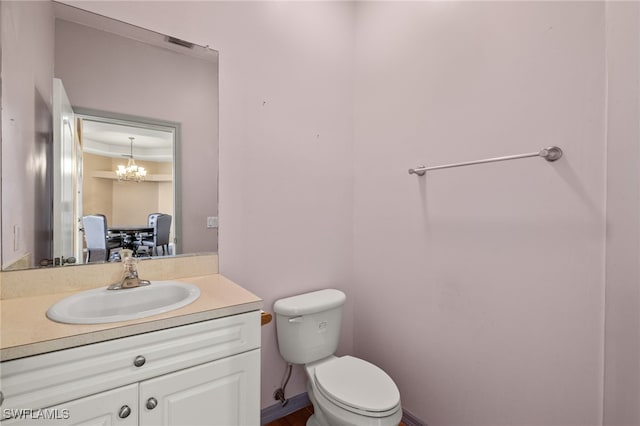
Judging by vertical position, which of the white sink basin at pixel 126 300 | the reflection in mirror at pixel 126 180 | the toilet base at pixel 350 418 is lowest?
the toilet base at pixel 350 418

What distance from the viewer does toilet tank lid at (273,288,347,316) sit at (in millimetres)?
1604

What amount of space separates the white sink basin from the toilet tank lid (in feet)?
1.78

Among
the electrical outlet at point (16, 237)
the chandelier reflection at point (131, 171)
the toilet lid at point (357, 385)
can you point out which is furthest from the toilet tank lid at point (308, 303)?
the electrical outlet at point (16, 237)

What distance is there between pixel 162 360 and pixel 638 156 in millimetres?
1616

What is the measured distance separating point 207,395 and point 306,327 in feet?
2.23

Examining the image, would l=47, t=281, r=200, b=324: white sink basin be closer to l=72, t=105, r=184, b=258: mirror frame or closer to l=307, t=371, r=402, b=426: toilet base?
l=72, t=105, r=184, b=258: mirror frame

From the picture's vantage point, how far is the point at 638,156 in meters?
0.92

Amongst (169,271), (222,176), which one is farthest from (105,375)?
(222,176)

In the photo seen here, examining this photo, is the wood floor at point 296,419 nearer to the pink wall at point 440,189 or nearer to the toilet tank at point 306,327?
the pink wall at point 440,189

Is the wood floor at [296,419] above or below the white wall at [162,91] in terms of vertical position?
below

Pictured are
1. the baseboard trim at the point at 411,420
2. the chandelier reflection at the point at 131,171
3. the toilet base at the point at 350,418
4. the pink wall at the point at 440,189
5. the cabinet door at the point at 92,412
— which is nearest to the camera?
the cabinet door at the point at 92,412

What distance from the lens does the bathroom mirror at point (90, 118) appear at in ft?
3.59

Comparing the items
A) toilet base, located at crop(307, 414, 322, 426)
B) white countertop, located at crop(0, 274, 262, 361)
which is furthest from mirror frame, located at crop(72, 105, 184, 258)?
toilet base, located at crop(307, 414, 322, 426)

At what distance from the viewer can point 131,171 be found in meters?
1.39
